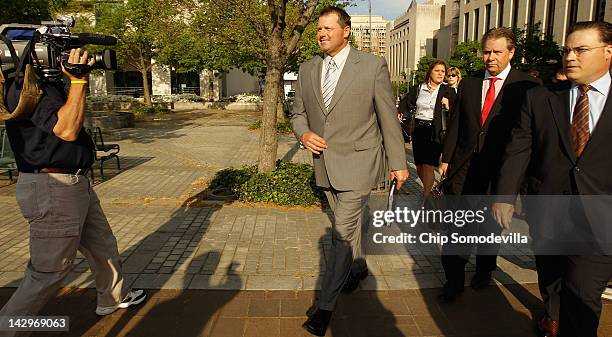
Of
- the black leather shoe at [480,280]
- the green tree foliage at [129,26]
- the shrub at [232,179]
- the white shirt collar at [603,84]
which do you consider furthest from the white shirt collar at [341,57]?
the green tree foliage at [129,26]

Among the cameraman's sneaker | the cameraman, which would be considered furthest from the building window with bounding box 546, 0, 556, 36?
the cameraman

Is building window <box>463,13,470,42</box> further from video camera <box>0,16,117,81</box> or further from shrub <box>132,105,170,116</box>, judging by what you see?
video camera <box>0,16,117,81</box>

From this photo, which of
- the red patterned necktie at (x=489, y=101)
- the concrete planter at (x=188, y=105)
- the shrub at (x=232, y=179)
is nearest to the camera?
the red patterned necktie at (x=489, y=101)

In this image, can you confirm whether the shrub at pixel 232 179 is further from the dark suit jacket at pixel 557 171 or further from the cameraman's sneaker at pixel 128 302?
the dark suit jacket at pixel 557 171

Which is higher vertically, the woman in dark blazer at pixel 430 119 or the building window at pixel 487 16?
the building window at pixel 487 16

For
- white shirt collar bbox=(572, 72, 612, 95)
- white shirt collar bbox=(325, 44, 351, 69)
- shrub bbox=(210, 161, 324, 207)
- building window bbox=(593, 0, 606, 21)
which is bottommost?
shrub bbox=(210, 161, 324, 207)

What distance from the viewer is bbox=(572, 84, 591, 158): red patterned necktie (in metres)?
2.54

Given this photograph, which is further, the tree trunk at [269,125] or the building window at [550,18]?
the building window at [550,18]

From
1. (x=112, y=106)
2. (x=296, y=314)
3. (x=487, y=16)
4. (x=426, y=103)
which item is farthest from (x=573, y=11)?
(x=112, y=106)

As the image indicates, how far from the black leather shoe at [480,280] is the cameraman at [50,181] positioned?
3231mm

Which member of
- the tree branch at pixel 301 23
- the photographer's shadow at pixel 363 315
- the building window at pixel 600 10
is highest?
the building window at pixel 600 10

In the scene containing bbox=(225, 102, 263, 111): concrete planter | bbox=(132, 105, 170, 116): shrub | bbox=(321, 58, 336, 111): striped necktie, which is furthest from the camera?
bbox=(225, 102, 263, 111): concrete planter

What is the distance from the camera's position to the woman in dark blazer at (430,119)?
5426 millimetres

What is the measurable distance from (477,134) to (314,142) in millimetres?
1402
